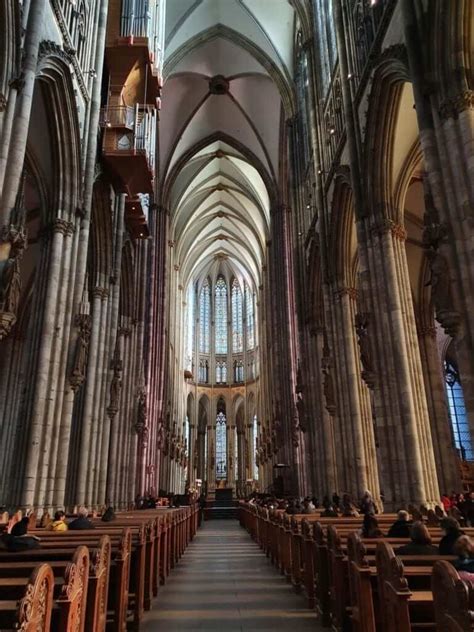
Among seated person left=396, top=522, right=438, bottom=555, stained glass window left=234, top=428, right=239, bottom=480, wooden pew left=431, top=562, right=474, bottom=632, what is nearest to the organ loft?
wooden pew left=431, top=562, right=474, bottom=632

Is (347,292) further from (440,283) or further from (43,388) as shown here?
(43,388)

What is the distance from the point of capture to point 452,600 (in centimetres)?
228

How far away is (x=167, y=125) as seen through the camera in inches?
1183

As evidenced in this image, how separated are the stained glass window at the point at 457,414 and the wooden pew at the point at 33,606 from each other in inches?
1010

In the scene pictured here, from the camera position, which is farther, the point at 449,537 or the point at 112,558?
the point at 112,558

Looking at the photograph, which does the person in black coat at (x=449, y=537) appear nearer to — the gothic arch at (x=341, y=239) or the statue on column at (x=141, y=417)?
the gothic arch at (x=341, y=239)

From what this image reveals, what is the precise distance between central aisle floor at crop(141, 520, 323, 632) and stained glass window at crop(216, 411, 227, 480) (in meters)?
38.7

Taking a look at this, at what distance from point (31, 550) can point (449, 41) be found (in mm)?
9758

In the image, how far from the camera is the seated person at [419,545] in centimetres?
404

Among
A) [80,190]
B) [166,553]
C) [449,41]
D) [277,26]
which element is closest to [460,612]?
[166,553]

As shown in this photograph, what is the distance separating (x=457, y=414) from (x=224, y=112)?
22.5m

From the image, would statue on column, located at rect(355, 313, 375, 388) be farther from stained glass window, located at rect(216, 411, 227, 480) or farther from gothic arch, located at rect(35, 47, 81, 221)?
stained glass window, located at rect(216, 411, 227, 480)

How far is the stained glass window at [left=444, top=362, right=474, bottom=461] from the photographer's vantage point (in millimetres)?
25719

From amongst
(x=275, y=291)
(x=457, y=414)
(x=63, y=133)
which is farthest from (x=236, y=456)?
(x=63, y=133)
